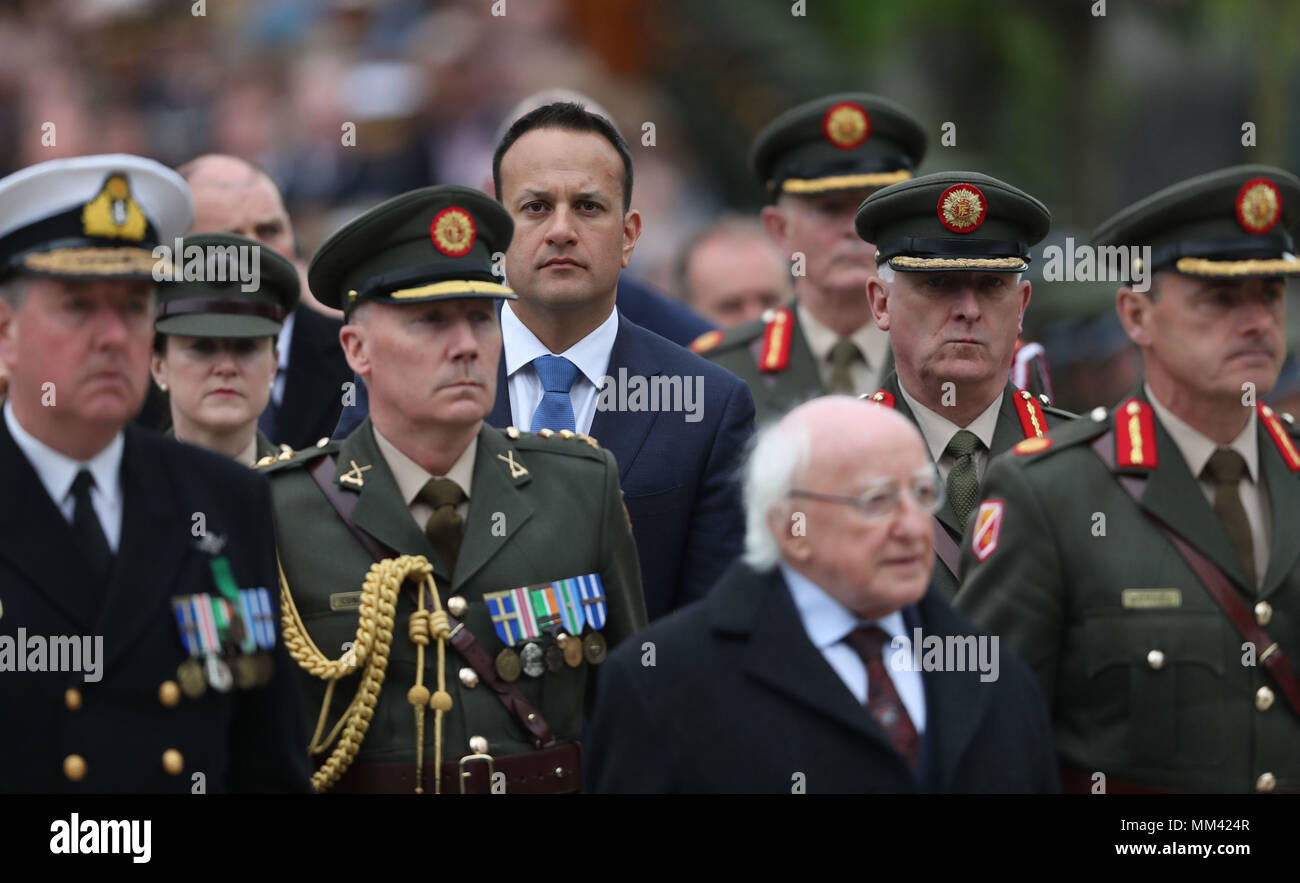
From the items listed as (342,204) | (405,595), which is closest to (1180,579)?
(405,595)

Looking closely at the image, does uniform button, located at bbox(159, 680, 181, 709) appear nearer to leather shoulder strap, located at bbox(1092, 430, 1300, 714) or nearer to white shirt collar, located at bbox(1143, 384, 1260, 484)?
leather shoulder strap, located at bbox(1092, 430, 1300, 714)

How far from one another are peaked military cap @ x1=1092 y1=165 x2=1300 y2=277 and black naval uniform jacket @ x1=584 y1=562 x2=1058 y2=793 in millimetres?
1416

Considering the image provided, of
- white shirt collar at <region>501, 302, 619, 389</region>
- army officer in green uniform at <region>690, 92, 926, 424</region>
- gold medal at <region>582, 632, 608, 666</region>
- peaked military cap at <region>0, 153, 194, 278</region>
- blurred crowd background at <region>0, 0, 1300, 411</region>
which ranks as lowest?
gold medal at <region>582, 632, 608, 666</region>

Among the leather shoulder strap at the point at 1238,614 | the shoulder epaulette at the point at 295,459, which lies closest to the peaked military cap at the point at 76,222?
the shoulder epaulette at the point at 295,459

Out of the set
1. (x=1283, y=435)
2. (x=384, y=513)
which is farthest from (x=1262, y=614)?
(x=384, y=513)

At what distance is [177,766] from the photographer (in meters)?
5.02

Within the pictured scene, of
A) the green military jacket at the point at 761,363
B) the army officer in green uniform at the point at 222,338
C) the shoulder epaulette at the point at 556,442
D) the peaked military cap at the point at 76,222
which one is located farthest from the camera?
the green military jacket at the point at 761,363

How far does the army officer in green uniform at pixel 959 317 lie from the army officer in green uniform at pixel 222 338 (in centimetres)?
204

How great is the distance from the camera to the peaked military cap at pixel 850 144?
918 centimetres

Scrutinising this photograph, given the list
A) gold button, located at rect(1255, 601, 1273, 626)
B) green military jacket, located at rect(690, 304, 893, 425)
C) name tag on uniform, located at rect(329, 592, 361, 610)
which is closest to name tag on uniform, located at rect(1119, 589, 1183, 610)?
gold button, located at rect(1255, 601, 1273, 626)

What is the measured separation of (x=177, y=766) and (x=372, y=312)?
5.26ft

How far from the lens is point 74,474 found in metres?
4.98

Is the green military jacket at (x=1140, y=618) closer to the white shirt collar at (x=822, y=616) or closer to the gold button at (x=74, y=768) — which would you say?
the white shirt collar at (x=822, y=616)

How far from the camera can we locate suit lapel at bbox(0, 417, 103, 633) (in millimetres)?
4918
